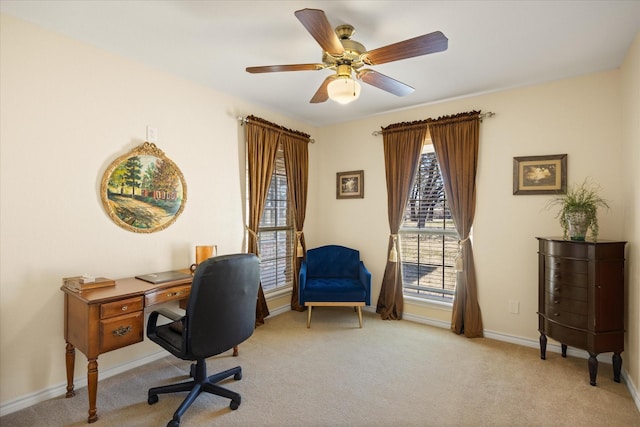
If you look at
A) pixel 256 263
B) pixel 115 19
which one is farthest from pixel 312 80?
pixel 256 263

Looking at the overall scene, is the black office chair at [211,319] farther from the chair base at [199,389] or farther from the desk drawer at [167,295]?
the desk drawer at [167,295]

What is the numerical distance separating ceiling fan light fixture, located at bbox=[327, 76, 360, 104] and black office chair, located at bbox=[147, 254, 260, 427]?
4.07ft

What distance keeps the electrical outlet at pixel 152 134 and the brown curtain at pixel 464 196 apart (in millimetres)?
Answer: 3007

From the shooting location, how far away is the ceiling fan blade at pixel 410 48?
168 cm

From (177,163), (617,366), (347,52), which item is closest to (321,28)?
(347,52)

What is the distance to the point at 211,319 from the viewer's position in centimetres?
194

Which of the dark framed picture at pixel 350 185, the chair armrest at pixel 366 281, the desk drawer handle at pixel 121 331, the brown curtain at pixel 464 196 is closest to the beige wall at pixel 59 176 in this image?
the desk drawer handle at pixel 121 331

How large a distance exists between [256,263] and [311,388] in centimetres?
106

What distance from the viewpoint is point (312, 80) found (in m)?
3.03

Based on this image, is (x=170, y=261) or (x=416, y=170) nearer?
(x=170, y=261)

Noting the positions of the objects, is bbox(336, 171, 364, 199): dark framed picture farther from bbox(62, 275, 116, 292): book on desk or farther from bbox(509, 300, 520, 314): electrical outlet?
bbox(62, 275, 116, 292): book on desk

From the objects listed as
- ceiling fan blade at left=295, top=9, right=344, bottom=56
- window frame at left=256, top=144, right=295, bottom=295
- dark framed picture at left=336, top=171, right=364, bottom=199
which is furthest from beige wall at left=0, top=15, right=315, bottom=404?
dark framed picture at left=336, top=171, right=364, bottom=199

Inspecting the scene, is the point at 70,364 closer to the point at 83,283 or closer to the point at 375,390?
the point at 83,283

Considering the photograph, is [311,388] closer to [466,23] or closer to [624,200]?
[466,23]
